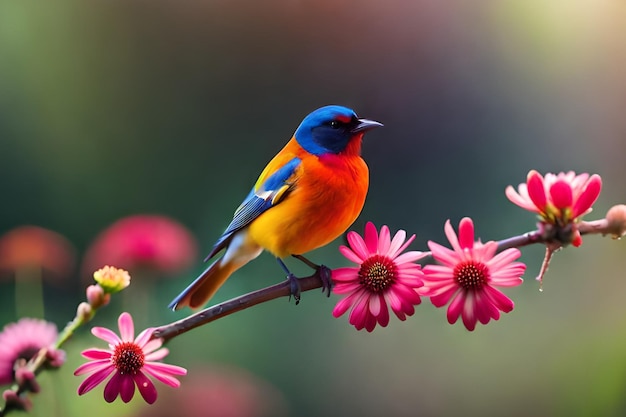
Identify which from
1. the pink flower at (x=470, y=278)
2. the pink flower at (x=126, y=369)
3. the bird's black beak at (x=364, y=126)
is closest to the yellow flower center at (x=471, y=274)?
the pink flower at (x=470, y=278)

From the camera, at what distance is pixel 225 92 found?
1.11 meters

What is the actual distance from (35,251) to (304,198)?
0.55 metres

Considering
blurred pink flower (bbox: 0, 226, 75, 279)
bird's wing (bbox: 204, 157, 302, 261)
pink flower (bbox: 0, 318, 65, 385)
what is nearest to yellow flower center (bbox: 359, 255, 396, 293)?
bird's wing (bbox: 204, 157, 302, 261)

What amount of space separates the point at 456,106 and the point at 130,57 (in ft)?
2.09

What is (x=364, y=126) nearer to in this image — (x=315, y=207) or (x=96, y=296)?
(x=315, y=207)

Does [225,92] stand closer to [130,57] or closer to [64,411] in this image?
[130,57]

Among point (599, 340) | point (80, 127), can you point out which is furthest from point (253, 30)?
point (599, 340)

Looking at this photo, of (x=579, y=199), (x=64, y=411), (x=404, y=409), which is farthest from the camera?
(x=404, y=409)

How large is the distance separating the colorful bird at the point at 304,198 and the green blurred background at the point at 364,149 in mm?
267

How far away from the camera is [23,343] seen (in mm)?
838

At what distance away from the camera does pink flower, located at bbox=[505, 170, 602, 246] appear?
0.58 meters

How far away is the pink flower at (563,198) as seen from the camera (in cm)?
58

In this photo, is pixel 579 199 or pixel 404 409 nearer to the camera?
pixel 579 199

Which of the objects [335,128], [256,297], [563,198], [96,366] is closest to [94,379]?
[96,366]
